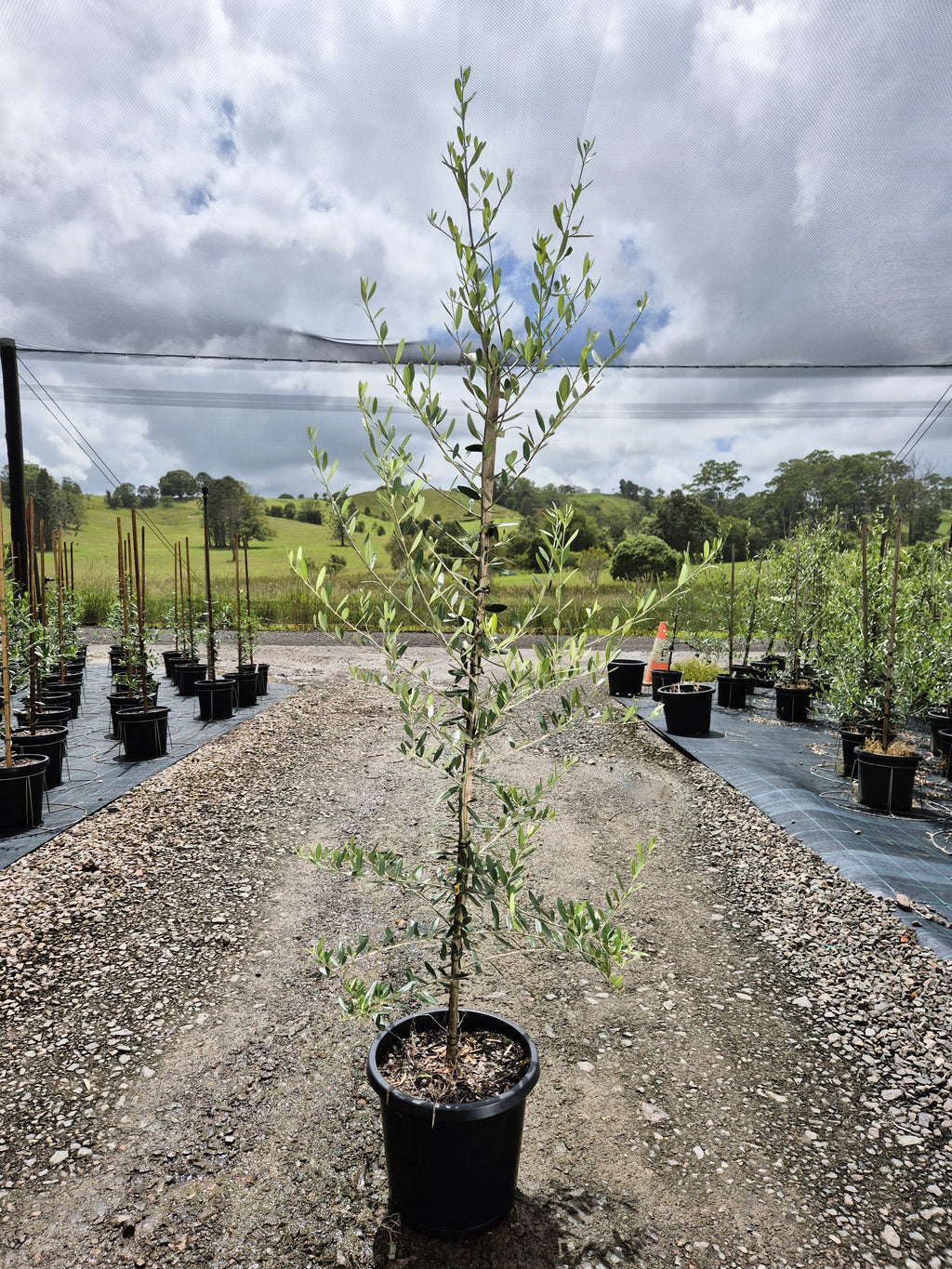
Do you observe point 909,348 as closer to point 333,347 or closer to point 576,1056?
point 333,347

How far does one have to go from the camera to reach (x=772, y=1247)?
1.92 metres

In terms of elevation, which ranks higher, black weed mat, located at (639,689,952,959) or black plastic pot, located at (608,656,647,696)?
black plastic pot, located at (608,656,647,696)

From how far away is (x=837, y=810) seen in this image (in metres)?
5.12

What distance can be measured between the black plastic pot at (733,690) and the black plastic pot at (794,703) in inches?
21.8

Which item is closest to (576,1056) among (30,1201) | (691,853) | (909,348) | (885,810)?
(30,1201)

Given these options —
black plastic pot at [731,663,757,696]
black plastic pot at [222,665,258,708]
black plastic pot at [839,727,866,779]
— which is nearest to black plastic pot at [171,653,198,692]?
black plastic pot at [222,665,258,708]

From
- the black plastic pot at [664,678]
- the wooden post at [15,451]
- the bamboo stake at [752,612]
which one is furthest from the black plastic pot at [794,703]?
the wooden post at [15,451]

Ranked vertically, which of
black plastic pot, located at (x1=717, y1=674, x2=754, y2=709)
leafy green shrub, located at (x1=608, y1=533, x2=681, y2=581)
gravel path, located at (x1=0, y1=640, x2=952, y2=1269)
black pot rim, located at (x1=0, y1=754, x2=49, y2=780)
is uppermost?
leafy green shrub, located at (x1=608, y1=533, x2=681, y2=581)

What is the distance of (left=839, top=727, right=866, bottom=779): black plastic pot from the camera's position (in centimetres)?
600

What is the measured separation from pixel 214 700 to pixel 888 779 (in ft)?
20.9

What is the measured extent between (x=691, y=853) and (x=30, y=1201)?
374 cm

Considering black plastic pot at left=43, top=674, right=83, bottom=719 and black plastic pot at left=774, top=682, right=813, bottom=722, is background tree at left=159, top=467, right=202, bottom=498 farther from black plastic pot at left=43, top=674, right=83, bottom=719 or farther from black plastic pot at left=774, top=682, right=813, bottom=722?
black plastic pot at left=774, top=682, right=813, bottom=722

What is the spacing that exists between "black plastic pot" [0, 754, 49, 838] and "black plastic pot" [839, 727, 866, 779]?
5.98 m

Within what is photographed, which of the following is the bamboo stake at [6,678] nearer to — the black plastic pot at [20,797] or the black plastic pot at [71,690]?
the black plastic pot at [20,797]
